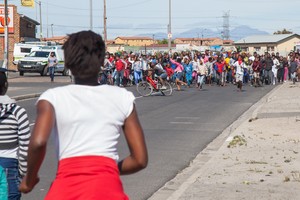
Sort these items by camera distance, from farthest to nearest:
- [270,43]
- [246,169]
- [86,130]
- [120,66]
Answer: [270,43] < [120,66] < [246,169] < [86,130]

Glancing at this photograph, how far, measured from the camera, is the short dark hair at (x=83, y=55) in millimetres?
3436

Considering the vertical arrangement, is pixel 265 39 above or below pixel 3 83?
above

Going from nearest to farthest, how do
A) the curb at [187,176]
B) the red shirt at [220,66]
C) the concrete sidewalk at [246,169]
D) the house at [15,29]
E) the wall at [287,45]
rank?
the concrete sidewalk at [246,169] → the curb at [187,176] → the red shirt at [220,66] → the house at [15,29] → the wall at [287,45]

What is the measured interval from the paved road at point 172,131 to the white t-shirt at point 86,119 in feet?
16.8

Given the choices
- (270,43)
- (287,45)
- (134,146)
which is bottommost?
(134,146)

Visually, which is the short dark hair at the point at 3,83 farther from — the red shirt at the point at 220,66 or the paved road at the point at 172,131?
the red shirt at the point at 220,66

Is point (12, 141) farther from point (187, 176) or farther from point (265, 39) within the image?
point (265, 39)

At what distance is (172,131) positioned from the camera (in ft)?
52.0

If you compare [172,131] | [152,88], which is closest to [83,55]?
[172,131]

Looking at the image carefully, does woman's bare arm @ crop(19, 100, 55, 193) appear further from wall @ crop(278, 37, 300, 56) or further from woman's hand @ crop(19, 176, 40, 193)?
wall @ crop(278, 37, 300, 56)

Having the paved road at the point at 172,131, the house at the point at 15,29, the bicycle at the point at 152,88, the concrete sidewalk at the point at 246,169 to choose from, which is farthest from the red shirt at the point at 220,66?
the house at the point at 15,29

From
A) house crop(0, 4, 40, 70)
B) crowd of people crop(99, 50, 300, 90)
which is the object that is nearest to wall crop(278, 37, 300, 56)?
house crop(0, 4, 40, 70)

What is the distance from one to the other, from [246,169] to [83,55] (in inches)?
267

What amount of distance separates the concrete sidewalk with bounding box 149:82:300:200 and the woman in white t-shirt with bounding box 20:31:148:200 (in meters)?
4.58
